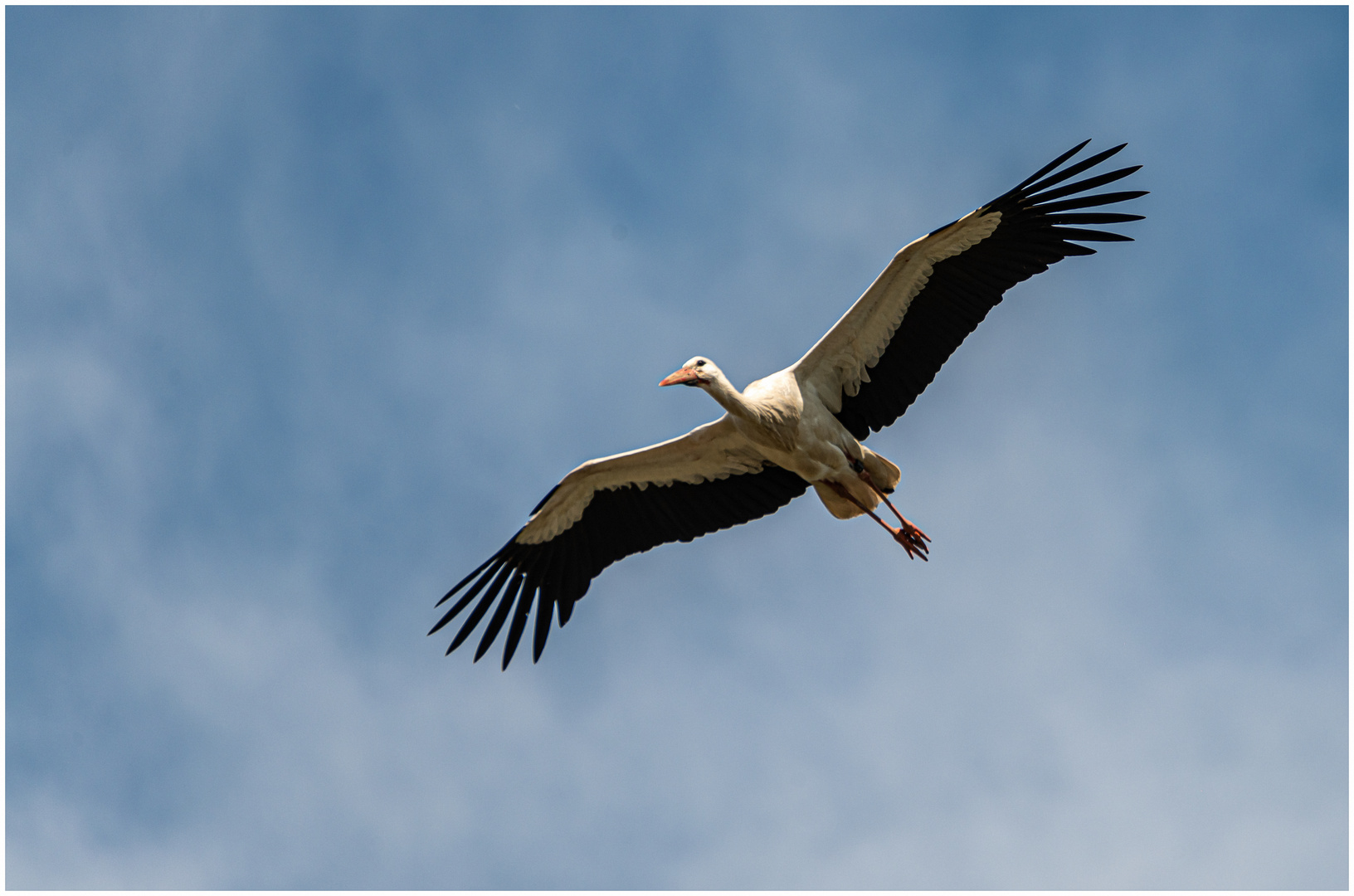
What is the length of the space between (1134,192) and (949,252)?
168 centimetres

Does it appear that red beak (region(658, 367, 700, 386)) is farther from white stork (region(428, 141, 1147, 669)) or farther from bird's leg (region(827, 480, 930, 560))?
bird's leg (region(827, 480, 930, 560))

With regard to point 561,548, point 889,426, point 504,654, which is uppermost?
point 889,426

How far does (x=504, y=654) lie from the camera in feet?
42.2

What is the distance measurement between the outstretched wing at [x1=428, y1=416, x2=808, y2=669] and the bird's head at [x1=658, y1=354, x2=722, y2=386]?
112cm

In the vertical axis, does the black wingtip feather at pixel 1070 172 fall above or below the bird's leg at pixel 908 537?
above

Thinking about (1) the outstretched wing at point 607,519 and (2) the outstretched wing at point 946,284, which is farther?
(1) the outstretched wing at point 607,519

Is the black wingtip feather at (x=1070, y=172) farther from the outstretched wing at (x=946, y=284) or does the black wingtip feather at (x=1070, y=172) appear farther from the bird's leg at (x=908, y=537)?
the bird's leg at (x=908, y=537)

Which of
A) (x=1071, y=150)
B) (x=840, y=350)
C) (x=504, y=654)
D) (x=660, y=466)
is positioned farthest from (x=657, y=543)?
(x=1071, y=150)

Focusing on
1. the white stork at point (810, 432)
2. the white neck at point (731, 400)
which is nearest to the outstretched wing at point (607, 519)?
the white stork at point (810, 432)

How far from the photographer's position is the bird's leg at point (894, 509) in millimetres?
12250

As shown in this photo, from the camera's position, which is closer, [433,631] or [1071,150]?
[1071,150]

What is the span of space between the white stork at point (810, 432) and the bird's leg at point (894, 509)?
0.6 inches

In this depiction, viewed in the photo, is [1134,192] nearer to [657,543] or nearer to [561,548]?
[657,543]

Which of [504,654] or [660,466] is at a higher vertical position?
[660,466]
